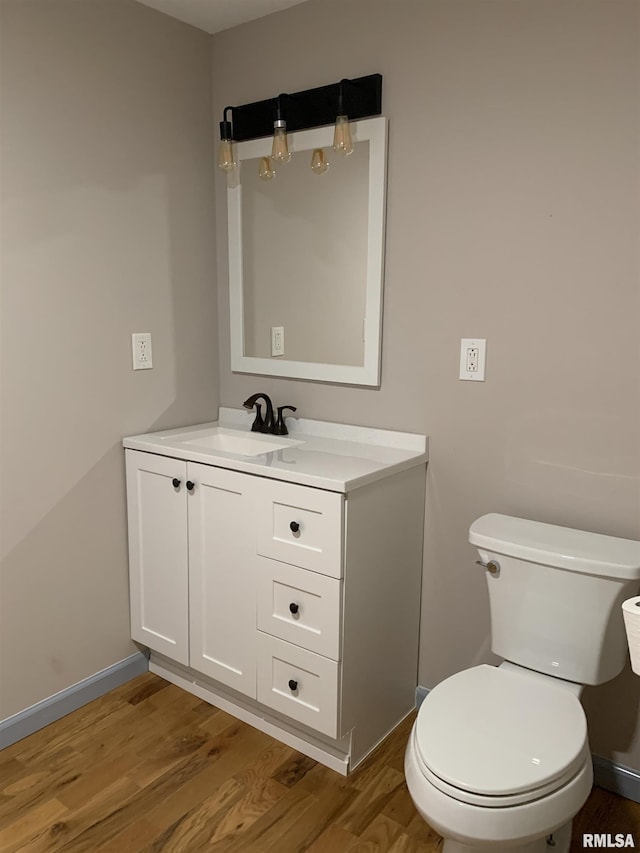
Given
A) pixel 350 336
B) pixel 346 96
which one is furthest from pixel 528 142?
pixel 350 336

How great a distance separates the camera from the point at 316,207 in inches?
88.4

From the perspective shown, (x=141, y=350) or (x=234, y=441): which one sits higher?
(x=141, y=350)

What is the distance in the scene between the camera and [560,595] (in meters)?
1.65

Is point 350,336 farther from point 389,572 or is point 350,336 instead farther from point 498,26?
point 498,26

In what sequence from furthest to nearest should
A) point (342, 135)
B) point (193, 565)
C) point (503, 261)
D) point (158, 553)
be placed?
point (158, 553) < point (193, 565) < point (342, 135) < point (503, 261)

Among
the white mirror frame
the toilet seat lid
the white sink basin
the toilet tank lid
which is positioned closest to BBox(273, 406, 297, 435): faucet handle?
the white sink basin

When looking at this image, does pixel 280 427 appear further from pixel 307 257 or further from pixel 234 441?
pixel 307 257

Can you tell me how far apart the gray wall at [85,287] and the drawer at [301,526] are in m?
0.69

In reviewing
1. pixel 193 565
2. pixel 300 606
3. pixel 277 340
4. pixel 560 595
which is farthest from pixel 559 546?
pixel 277 340

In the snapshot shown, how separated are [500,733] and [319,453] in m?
0.99

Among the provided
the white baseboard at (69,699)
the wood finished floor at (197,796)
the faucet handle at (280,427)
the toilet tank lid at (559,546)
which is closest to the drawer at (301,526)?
the toilet tank lid at (559,546)

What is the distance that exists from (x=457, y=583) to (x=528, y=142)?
4.38 ft

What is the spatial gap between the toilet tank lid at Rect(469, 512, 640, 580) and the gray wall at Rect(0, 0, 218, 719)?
1.30 m

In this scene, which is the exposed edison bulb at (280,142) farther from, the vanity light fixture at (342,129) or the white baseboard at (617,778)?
the white baseboard at (617,778)
